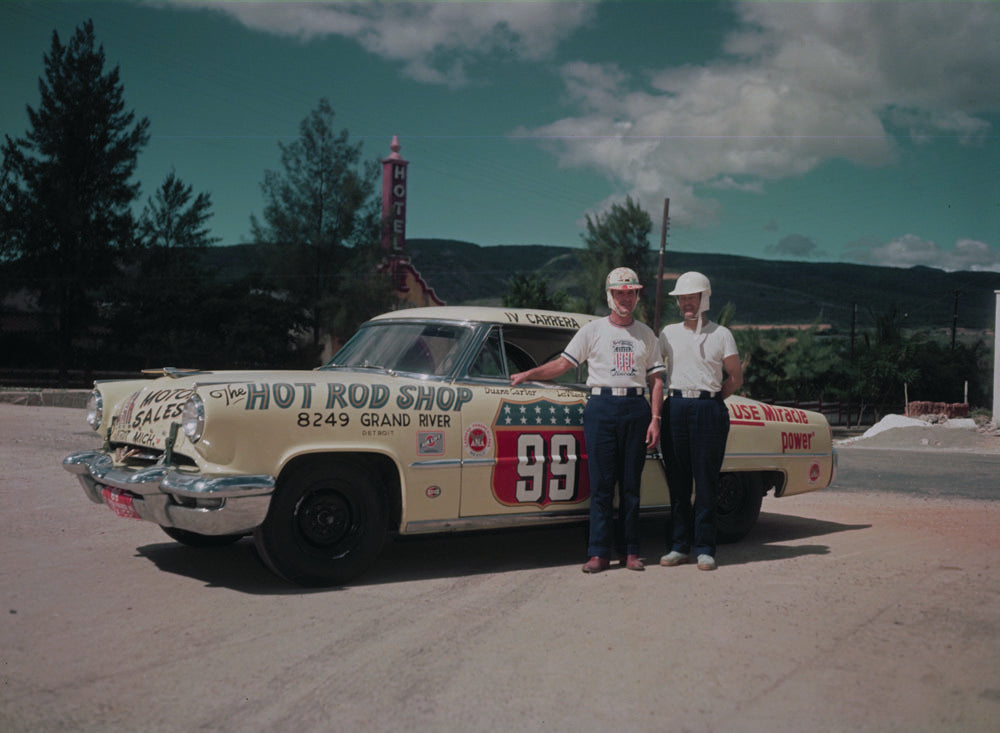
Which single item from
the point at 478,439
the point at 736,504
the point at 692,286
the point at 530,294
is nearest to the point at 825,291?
the point at 530,294

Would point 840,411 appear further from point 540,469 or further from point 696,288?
point 540,469

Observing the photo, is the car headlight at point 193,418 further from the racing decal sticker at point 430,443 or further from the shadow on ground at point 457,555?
the racing decal sticker at point 430,443

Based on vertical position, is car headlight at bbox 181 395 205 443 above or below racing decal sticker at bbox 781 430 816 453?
above

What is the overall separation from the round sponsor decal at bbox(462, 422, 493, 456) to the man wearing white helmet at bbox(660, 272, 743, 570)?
1261 millimetres

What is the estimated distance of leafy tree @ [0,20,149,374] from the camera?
38.7m

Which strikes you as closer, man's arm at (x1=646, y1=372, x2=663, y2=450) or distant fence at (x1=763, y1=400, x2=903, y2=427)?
man's arm at (x1=646, y1=372, x2=663, y2=450)

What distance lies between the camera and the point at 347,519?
510 cm

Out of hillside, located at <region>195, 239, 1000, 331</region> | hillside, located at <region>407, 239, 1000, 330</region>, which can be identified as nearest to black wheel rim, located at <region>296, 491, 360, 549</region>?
hillside, located at <region>195, 239, 1000, 331</region>

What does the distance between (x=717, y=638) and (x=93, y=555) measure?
398 centimetres

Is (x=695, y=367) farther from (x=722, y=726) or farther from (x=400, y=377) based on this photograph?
(x=722, y=726)

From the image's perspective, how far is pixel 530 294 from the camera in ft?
171

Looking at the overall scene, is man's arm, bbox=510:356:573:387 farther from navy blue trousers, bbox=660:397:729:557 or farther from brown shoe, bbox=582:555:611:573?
brown shoe, bbox=582:555:611:573

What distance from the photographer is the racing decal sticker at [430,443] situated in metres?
5.21

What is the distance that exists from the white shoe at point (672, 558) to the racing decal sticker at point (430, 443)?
168cm
